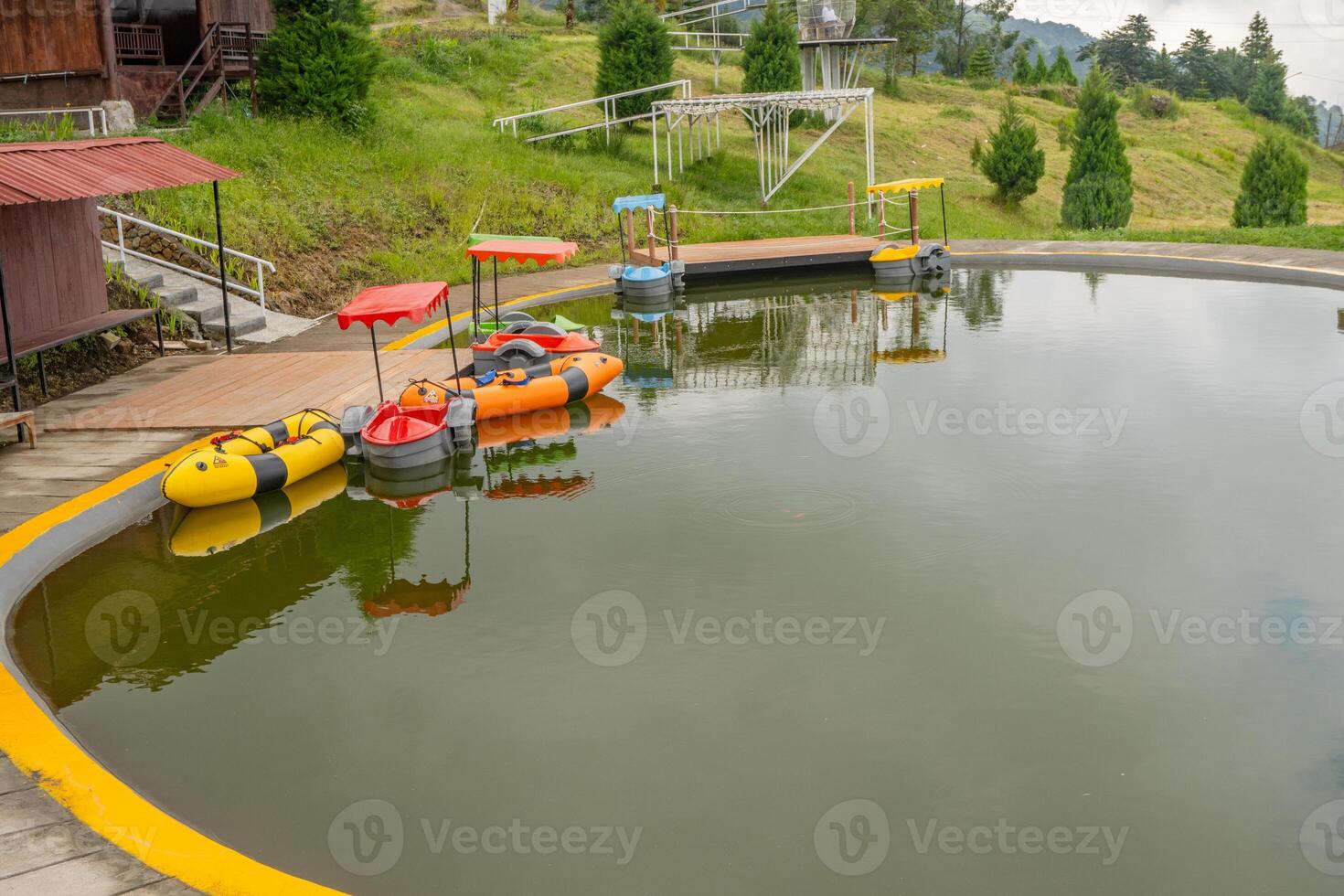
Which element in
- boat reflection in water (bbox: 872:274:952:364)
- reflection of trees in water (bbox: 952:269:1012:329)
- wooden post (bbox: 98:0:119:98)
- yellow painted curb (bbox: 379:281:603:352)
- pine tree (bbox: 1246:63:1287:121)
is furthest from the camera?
pine tree (bbox: 1246:63:1287:121)

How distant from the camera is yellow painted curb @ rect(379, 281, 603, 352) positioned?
18.1 meters

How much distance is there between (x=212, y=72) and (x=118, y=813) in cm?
2393

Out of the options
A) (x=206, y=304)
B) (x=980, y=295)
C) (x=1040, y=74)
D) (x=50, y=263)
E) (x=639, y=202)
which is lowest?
(x=980, y=295)

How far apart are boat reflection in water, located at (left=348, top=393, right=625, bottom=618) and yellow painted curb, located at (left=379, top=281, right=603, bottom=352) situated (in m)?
2.19

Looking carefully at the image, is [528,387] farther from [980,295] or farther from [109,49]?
[109,49]

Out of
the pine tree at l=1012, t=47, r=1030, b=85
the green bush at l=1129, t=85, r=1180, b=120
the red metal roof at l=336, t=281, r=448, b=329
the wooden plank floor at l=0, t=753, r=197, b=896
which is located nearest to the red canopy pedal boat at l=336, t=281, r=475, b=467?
the red metal roof at l=336, t=281, r=448, b=329

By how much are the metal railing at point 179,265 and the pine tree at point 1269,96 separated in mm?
75389

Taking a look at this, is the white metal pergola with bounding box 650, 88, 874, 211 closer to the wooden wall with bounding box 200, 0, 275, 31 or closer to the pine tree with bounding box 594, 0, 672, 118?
the pine tree with bounding box 594, 0, 672, 118

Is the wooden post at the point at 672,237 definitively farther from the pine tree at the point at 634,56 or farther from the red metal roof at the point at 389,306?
the red metal roof at the point at 389,306

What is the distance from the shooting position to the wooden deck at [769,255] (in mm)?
24391

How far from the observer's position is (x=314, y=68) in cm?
2645

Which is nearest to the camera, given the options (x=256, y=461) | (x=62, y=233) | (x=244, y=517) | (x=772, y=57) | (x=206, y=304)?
(x=244, y=517)

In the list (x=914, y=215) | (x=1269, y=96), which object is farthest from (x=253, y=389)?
(x=1269, y=96)

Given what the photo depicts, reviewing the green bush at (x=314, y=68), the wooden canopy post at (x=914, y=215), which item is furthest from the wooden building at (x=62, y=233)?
the wooden canopy post at (x=914, y=215)
